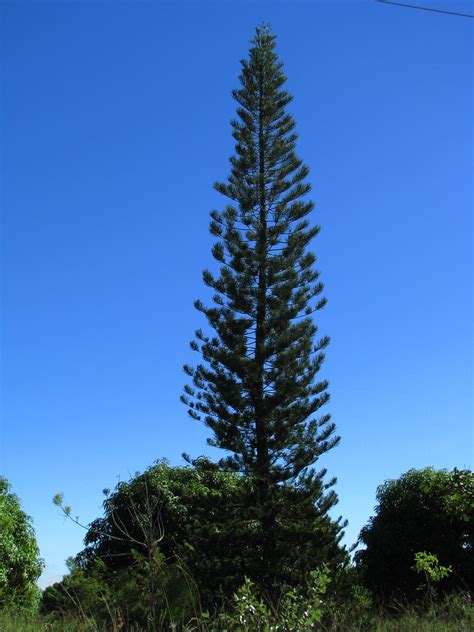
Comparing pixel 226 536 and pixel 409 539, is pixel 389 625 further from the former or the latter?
pixel 409 539

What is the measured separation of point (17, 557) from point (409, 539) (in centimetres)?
730

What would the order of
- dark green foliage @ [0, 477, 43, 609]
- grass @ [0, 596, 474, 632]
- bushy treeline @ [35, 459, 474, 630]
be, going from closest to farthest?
grass @ [0, 596, 474, 632] → dark green foliage @ [0, 477, 43, 609] → bushy treeline @ [35, 459, 474, 630]

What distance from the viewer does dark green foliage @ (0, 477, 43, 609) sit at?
1016cm

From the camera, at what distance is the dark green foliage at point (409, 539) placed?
12789 millimetres

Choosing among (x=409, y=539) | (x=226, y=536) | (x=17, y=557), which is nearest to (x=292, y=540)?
(x=226, y=536)

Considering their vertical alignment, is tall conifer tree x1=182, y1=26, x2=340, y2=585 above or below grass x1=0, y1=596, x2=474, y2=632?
above

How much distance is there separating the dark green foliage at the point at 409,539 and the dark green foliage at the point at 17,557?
619 centimetres

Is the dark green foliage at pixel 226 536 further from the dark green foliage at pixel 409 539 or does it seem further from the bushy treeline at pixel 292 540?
the dark green foliage at pixel 409 539

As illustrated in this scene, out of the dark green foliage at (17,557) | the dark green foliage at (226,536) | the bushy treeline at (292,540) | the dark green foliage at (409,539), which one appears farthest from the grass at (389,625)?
the dark green foliage at (409,539)

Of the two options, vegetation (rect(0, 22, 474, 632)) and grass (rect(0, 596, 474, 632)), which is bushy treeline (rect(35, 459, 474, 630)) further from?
grass (rect(0, 596, 474, 632))

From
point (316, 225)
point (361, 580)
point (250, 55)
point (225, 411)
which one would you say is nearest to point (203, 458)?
point (225, 411)

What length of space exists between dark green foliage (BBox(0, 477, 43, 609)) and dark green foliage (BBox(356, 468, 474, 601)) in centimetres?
619

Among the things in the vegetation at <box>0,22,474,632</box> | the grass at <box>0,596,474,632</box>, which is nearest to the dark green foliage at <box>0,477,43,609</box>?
the vegetation at <box>0,22,474,632</box>

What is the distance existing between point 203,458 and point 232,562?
2133 millimetres
